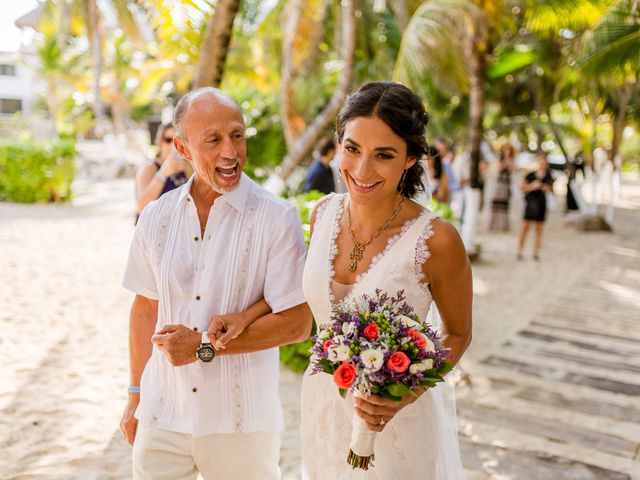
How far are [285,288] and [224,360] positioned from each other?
Answer: 0.35 m

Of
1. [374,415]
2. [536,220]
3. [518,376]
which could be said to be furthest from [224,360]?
[536,220]

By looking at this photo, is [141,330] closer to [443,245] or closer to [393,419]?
[393,419]

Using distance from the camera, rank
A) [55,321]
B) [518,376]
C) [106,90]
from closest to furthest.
A: [518,376], [55,321], [106,90]

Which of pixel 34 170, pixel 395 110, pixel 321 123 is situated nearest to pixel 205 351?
pixel 395 110

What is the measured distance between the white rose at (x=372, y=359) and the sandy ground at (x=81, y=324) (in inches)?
108

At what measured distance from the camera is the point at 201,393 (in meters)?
2.35

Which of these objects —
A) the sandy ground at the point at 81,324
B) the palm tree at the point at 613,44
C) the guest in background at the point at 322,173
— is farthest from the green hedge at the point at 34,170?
the palm tree at the point at 613,44

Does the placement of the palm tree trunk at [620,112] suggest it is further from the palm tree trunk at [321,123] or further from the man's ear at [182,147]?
the man's ear at [182,147]

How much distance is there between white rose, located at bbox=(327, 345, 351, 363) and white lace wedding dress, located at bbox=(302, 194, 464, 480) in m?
0.35

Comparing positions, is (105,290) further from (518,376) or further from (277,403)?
(277,403)

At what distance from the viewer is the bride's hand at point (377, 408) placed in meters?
2.00

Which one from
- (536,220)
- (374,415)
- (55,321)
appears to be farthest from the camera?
(536,220)

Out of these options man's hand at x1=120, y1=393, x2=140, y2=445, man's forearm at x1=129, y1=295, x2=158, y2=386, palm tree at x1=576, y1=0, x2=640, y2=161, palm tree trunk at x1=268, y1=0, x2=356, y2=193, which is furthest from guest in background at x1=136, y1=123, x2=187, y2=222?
palm tree at x1=576, y1=0, x2=640, y2=161

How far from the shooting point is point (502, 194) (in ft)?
52.7
